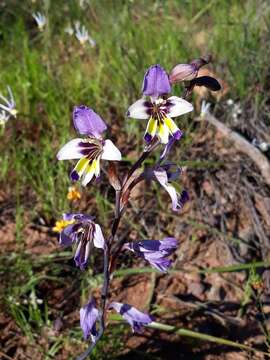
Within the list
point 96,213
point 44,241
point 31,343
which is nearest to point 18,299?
point 31,343

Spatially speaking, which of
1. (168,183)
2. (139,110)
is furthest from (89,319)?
(139,110)

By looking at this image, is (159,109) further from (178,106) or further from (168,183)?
(168,183)

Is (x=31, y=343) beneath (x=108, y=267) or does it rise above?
beneath

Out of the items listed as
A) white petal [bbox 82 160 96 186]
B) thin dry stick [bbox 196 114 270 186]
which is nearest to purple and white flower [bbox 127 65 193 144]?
white petal [bbox 82 160 96 186]

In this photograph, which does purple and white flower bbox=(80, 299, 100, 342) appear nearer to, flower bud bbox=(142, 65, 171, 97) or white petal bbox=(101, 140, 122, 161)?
white petal bbox=(101, 140, 122, 161)

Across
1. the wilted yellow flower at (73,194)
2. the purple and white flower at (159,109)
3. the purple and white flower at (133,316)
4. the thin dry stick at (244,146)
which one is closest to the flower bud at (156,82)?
the purple and white flower at (159,109)

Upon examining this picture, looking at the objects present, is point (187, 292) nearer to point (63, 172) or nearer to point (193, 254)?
point (193, 254)
